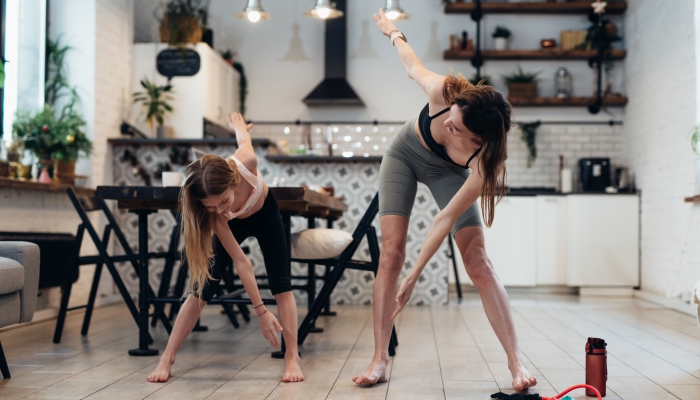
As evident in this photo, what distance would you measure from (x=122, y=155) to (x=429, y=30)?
335 centimetres

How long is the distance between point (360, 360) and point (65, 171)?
102 inches

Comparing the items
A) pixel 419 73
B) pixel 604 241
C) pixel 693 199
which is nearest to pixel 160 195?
pixel 419 73

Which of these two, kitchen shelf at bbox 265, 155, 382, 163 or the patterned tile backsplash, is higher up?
kitchen shelf at bbox 265, 155, 382, 163

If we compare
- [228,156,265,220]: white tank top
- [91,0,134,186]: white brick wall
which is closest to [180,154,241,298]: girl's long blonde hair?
[228,156,265,220]: white tank top

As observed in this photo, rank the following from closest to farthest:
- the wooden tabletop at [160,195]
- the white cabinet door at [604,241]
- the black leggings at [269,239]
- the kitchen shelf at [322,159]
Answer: the black leggings at [269,239] → the wooden tabletop at [160,195] → the kitchen shelf at [322,159] → the white cabinet door at [604,241]

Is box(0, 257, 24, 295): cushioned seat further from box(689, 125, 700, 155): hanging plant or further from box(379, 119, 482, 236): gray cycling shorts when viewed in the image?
box(689, 125, 700, 155): hanging plant

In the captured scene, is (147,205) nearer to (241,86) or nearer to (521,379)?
(521,379)

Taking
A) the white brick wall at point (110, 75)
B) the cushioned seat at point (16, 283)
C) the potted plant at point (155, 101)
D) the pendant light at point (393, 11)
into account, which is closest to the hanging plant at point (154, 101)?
the potted plant at point (155, 101)

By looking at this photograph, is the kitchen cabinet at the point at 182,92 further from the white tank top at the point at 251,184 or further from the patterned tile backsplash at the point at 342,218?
the white tank top at the point at 251,184

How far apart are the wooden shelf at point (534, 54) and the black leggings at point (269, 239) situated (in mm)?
4399

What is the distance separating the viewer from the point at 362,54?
22.8ft

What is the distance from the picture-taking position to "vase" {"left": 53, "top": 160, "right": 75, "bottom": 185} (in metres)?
4.40

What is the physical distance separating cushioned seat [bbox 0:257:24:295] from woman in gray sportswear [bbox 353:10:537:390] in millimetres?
1325

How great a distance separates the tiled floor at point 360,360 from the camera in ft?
7.71
